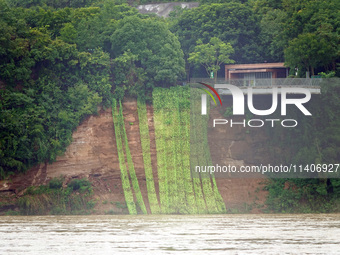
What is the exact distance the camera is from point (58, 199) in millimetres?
49375


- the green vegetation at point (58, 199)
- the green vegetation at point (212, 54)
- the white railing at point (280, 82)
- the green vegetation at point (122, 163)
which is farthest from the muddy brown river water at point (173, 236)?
the green vegetation at point (212, 54)

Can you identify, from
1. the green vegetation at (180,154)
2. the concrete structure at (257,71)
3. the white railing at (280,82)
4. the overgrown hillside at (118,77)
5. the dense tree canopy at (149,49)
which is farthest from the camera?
the concrete structure at (257,71)

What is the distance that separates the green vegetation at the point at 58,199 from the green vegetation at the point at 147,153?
4.10 m

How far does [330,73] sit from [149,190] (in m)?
15.2

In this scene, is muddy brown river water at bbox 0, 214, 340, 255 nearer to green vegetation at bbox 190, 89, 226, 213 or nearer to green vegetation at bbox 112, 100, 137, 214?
green vegetation at bbox 190, 89, 226, 213

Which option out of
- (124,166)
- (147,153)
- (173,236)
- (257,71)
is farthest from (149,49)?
(173,236)

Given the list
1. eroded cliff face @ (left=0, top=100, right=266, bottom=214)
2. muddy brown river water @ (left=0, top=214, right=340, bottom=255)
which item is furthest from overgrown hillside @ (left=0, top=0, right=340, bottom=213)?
muddy brown river water @ (left=0, top=214, right=340, bottom=255)

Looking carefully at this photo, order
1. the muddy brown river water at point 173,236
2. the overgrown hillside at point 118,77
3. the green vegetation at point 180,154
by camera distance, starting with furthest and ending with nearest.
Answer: the green vegetation at point 180,154
the overgrown hillside at point 118,77
the muddy brown river water at point 173,236

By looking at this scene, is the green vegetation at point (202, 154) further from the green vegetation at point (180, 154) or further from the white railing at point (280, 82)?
the white railing at point (280, 82)

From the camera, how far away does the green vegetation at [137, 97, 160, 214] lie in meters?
50.2

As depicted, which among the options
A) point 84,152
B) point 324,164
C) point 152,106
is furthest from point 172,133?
point 324,164

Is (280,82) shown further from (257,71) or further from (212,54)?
(212,54)

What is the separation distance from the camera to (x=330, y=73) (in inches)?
2013

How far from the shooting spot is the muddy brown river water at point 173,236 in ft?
89.2
